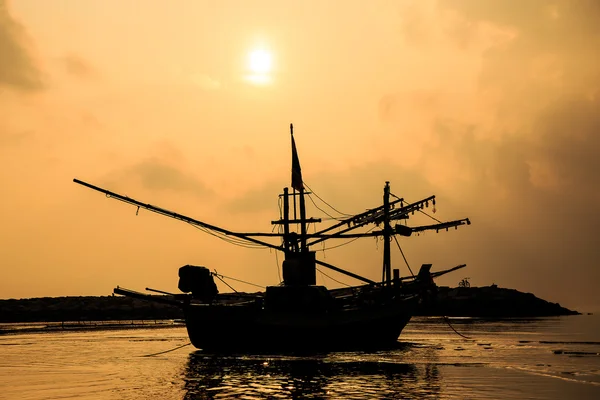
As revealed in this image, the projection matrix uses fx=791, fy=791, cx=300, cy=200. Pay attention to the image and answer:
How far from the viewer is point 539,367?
47.4m

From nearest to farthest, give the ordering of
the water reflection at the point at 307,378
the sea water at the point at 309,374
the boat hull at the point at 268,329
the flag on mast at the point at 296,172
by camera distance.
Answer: the water reflection at the point at 307,378
the sea water at the point at 309,374
the boat hull at the point at 268,329
the flag on mast at the point at 296,172

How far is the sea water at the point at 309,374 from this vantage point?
36375 millimetres

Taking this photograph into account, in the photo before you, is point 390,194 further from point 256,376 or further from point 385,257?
point 256,376

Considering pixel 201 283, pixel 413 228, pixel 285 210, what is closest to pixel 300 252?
pixel 285 210

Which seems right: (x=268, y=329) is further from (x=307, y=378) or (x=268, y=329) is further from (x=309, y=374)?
(x=307, y=378)

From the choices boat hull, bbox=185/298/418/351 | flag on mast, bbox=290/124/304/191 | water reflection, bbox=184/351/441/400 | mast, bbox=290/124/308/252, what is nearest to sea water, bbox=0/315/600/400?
water reflection, bbox=184/351/441/400

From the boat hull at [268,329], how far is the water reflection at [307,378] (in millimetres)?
3268

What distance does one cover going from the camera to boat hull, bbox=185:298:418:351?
58562 millimetres

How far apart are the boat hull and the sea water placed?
1038mm

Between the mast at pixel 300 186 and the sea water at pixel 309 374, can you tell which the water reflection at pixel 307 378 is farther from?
the mast at pixel 300 186

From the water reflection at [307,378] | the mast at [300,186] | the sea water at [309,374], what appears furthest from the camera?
the mast at [300,186]

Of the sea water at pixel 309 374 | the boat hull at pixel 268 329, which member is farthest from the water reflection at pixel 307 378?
the boat hull at pixel 268 329

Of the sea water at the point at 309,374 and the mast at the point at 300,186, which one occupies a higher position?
the mast at the point at 300,186

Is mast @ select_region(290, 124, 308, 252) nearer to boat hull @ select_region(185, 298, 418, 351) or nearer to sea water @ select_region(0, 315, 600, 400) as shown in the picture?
boat hull @ select_region(185, 298, 418, 351)
